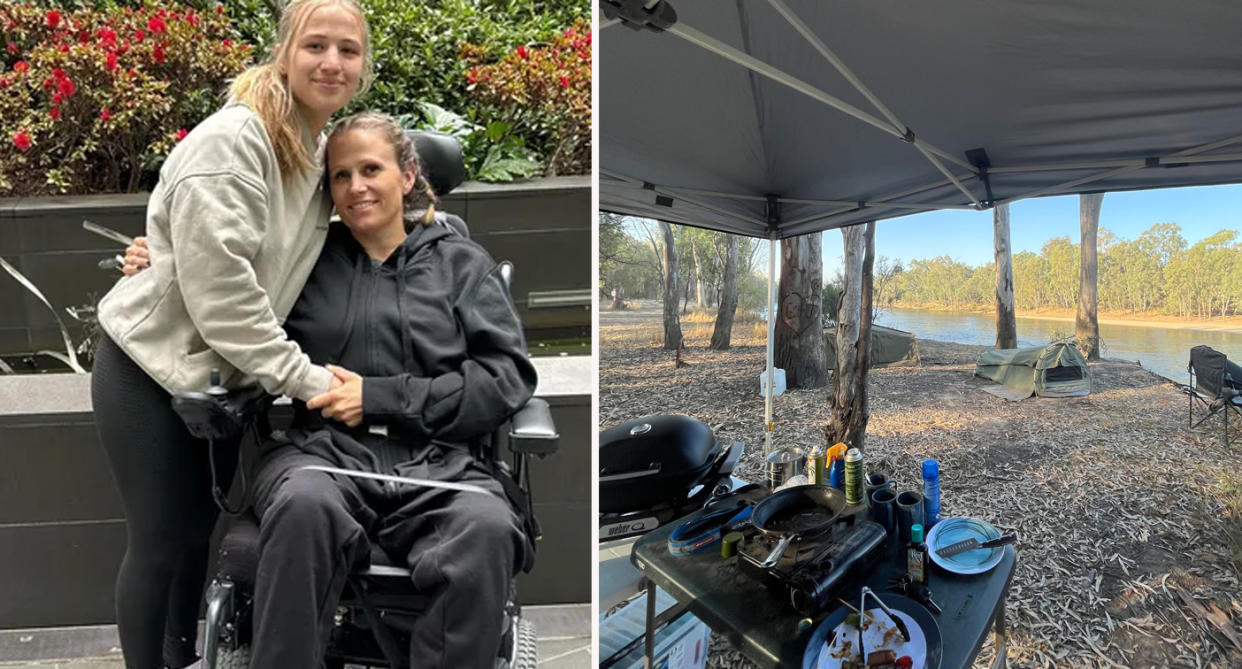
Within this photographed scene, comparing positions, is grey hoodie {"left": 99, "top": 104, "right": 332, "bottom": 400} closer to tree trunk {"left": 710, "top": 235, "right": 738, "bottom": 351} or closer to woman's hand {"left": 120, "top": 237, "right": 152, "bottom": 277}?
woman's hand {"left": 120, "top": 237, "right": 152, "bottom": 277}

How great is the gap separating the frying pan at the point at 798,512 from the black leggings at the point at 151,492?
98cm

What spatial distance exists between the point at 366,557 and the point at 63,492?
1034 mm

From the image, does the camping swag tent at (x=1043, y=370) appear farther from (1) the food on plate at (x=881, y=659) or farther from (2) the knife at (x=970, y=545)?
(1) the food on plate at (x=881, y=659)

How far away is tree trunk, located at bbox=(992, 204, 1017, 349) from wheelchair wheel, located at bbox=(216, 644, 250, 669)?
3.66 metres

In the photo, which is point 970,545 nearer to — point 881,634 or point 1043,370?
point 881,634

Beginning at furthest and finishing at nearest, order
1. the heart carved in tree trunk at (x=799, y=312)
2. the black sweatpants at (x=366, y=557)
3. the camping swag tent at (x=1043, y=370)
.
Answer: the heart carved in tree trunk at (x=799, y=312), the camping swag tent at (x=1043, y=370), the black sweatpants at (x=366, y=557)

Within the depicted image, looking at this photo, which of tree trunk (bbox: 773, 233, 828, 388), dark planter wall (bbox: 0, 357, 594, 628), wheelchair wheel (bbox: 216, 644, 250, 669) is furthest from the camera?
tree trunk (bbox: 773, 233, 828, 388)

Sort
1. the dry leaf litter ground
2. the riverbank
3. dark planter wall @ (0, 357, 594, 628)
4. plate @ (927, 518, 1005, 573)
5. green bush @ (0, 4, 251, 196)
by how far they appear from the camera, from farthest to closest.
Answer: the riverbank
the dry leaf litter ground
green bush @ (0, 4, 251, 196)
dark planter wall @ (0, 357, 594, 628)
plate @ (927, 518, 1005, 573)

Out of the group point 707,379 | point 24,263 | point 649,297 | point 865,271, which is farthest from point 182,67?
point 865,271

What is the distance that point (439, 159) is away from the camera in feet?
3.95

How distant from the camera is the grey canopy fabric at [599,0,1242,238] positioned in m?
1.18

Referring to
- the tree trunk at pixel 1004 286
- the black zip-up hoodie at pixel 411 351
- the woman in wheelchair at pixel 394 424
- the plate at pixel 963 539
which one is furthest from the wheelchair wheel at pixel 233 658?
the tree trunk at pixel 1004 286

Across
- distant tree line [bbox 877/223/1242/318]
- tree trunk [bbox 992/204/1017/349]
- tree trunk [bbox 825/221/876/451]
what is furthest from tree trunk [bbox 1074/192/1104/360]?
tree trunk [bbox 825/221/876/451]

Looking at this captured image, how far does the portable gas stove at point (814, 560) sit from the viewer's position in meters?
1.04
